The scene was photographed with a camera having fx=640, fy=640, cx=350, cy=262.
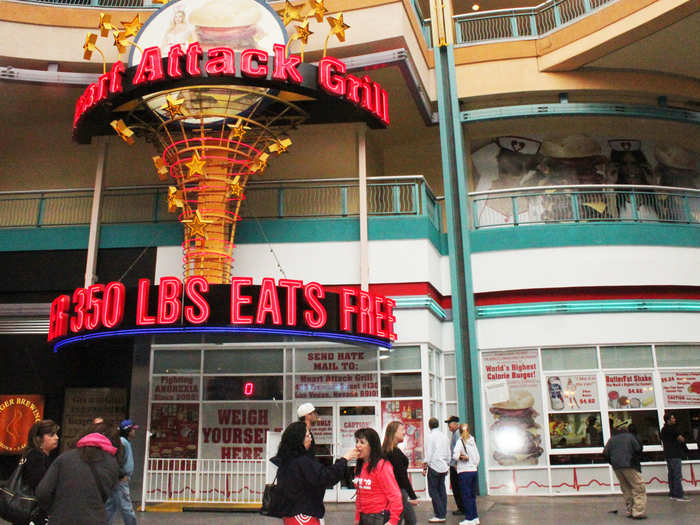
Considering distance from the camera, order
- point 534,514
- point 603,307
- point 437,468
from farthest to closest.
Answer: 1. point 603,307
2. point 534,514
3. point 437,468

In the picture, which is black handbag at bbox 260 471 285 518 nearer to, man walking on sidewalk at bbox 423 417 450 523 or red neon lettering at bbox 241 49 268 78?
man walking on sidewalk at bbox 423 417 450 523

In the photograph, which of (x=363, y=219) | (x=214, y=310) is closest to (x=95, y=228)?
(x=214, y=310)

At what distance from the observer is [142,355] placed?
15.7 meters

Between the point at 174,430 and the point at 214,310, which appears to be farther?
the point at 174,430

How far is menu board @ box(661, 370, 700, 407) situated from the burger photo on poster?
A: 3.20 metres

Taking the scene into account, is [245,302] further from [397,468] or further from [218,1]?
[218,1]

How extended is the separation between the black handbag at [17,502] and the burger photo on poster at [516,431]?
12105 millimetres

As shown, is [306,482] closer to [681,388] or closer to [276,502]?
[276,502]

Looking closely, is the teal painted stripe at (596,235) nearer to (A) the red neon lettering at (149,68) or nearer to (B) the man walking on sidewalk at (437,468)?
(B) the man walking on sidewalk at (437,468)

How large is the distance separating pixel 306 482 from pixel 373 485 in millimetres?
845

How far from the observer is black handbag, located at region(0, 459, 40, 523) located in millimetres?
5676

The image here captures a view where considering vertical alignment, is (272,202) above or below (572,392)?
above

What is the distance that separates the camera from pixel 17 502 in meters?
5.71

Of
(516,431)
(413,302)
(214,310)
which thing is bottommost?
(516,431)
